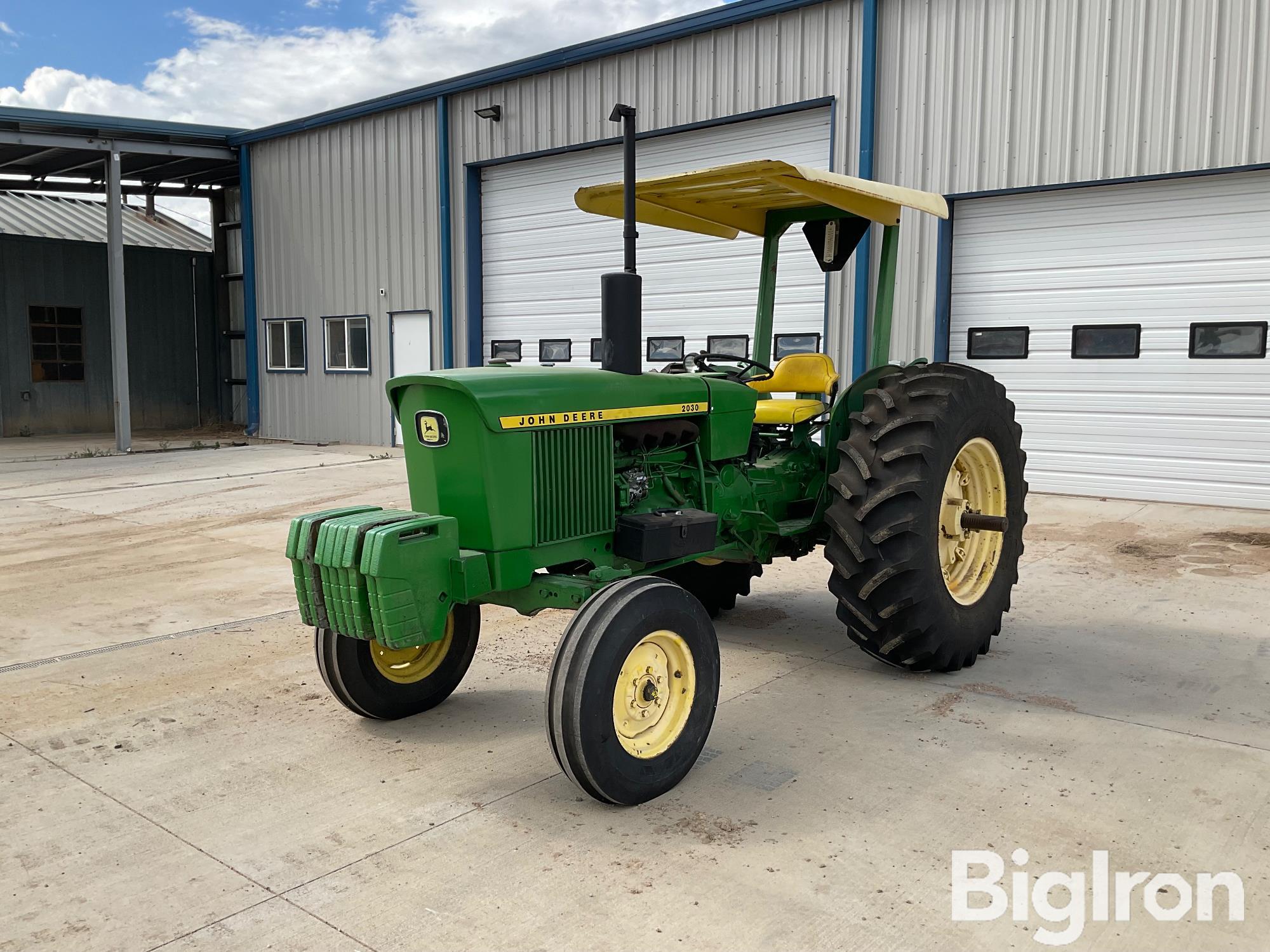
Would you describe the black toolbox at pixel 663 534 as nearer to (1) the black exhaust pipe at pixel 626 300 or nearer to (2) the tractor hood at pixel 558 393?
(2) the tractor hood at pixel 558 393

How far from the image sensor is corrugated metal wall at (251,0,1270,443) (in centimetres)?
910

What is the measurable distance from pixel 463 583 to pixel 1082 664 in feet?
9.52

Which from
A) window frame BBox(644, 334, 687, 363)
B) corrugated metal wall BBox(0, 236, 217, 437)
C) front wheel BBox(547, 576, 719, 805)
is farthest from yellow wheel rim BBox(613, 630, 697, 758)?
corrugated metal wall BBox(0, 236, 217, 437)

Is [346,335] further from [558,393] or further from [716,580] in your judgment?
[558,393]

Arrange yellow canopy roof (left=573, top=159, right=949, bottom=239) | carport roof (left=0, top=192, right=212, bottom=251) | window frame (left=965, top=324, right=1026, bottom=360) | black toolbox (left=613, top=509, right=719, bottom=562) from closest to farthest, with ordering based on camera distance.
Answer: black toolbox (left=613, top=509, right=719, bottom=562)
yellow canopy roof (left=573, top=159, right=949, bottom=239)
window frame (left=965, top=324, right=1026, bottom=360)
carport roof (left=0, top=192, right=212, bottom=251)

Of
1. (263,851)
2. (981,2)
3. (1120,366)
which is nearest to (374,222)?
(981,2)

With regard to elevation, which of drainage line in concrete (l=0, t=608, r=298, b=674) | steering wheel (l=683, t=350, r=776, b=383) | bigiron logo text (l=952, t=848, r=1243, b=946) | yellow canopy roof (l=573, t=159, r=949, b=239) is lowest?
bigiron logo text (l=952, t=848, r=1243, b=946)

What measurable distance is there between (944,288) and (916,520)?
6880mm

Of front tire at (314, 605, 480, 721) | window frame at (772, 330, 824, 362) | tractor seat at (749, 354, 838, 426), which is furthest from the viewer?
window frame at (772, 330, 824, 362)

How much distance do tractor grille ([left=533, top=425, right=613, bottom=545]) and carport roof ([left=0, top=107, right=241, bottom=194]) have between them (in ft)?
46.1

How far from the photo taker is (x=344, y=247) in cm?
1664

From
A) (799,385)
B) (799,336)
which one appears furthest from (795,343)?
(799,385)

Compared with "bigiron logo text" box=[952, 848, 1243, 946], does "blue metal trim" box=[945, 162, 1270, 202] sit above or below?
above

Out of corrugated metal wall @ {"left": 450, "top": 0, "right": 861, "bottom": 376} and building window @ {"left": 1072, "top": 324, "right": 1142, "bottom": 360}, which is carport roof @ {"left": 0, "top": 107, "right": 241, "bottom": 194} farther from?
building window @ {"left": 1072, "top": 324, "right": 1142, "bottom": 360}
